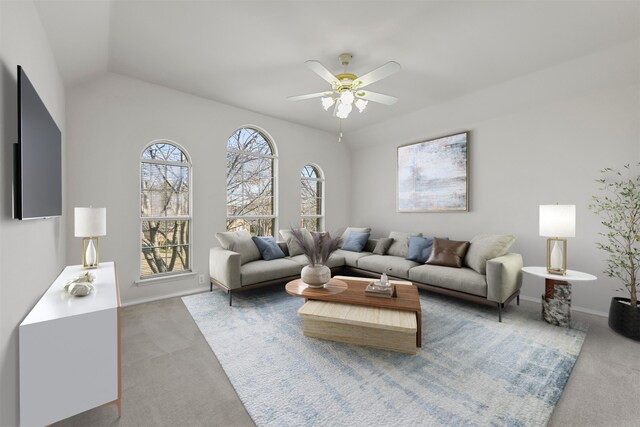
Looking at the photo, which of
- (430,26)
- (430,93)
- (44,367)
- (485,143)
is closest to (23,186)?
(44,367)

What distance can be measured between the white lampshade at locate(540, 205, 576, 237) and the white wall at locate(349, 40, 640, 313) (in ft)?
2.48

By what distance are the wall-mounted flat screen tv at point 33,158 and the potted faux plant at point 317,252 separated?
1.92 metres

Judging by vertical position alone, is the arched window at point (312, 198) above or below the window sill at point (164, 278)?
above

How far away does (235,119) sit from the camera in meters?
4.42

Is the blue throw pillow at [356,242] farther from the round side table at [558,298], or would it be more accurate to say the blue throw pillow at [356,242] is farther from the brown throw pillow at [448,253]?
the round side table at [558,298]

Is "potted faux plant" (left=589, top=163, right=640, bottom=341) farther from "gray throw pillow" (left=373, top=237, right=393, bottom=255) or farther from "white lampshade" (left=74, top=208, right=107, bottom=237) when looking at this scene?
"white lampshade" (left=74, top=208, right=107, bottom=237)

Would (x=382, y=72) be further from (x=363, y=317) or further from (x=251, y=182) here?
(x=251, y=182)

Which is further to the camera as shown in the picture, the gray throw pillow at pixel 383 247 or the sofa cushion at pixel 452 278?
the gray throw pillow at pixel 383 247

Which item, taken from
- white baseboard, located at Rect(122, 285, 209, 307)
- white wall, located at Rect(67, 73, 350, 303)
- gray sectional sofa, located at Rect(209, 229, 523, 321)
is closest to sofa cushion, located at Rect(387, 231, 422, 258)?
gray sectional sofa, located at Rect(209, 229, 523, 321)

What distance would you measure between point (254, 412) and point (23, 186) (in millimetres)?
1759

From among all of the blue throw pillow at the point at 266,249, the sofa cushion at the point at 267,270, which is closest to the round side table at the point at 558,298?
the sofa cushion at the point at 267,270

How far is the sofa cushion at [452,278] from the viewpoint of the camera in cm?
312

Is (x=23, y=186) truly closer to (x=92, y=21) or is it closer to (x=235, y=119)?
(x=92, y=21)

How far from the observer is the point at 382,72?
2471mm
